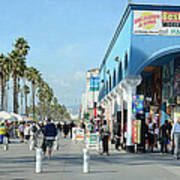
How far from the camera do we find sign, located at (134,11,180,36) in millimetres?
23906

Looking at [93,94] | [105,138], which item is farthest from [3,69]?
[105,138]

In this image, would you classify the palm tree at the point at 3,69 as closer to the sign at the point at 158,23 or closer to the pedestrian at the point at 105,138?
the sign at the point at 158,23

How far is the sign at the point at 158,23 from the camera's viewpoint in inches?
941

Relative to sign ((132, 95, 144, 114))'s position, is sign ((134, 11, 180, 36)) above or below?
above

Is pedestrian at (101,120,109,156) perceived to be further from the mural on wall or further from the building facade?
the building facade

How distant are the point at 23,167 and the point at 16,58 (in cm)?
4701

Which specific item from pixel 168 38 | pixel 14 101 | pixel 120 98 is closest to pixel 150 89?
pixel 120 98

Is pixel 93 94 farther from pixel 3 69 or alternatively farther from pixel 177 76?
pixel 177 76

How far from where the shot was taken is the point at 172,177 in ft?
39.7

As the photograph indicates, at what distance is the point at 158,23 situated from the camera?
78.5 ft

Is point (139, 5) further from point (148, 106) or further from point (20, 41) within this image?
point (20, 41)

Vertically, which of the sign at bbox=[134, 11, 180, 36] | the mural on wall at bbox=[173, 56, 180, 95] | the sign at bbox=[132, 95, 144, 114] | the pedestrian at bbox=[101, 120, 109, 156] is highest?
the sign at bbox=[134, 11, 180, 36]

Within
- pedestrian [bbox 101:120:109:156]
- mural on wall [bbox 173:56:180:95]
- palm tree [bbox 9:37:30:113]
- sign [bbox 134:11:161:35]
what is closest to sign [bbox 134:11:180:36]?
sign [bbox 134:11:161:35]

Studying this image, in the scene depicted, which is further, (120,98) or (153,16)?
(120,98)
